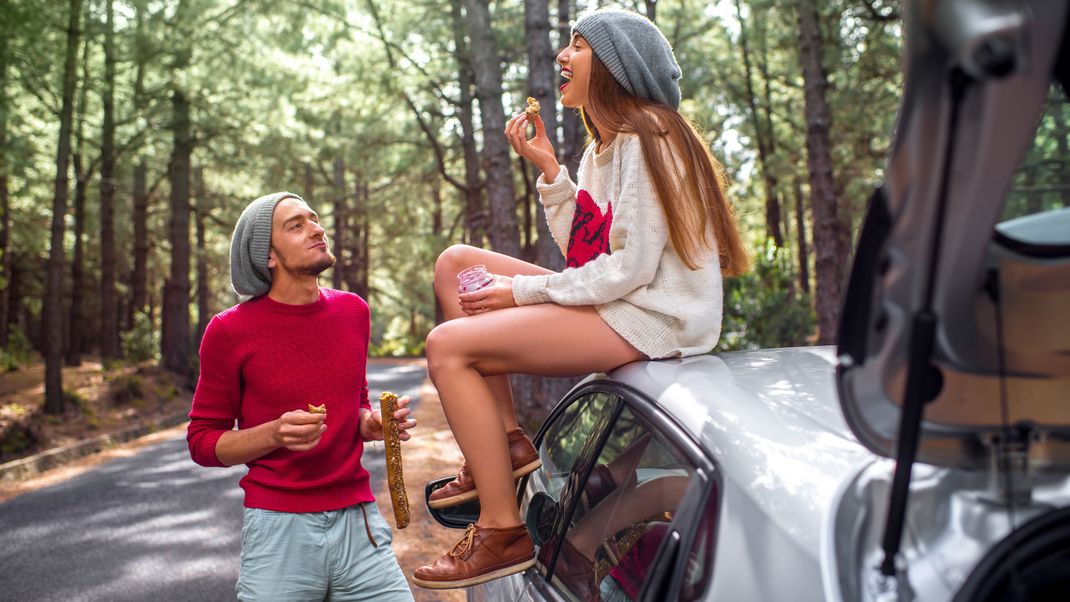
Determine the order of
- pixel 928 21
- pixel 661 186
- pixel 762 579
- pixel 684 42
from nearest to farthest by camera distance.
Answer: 1. pixel 928 21
2. pixel 762 579
3. pixel 661 186
4. pixel 684 42

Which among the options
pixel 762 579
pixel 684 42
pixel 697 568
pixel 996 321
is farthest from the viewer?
pixel 684 42

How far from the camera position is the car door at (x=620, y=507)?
1979 mm

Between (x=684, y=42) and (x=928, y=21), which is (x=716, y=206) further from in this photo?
(x=684, y=42)

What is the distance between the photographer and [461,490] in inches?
125

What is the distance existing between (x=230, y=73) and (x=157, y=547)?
14471 mm

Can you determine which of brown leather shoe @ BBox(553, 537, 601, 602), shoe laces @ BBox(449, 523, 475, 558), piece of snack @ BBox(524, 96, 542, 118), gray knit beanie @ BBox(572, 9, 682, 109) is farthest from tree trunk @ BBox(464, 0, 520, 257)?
brown leather shoe @ BBox(553, 537, 601, 602)

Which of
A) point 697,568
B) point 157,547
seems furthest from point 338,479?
point 157,547

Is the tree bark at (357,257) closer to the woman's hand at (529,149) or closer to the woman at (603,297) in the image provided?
the woman's hand at (529,149)

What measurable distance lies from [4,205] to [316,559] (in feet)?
84.5

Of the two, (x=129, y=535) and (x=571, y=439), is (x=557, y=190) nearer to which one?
(x=571, y=439)

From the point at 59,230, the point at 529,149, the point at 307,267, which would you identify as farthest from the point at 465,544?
the point at 59,230

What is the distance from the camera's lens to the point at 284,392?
3406 mm

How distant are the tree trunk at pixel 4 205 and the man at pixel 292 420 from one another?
45.9 ft

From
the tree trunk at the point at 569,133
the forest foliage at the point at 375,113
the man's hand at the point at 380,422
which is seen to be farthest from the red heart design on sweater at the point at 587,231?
the tree trunk at the point at 569,133
